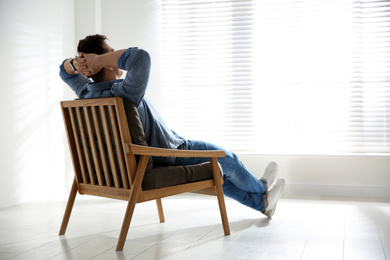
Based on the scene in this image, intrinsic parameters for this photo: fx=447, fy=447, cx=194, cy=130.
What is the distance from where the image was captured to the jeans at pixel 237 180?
2.71 metres

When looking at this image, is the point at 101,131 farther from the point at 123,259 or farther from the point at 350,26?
the point at 350,26

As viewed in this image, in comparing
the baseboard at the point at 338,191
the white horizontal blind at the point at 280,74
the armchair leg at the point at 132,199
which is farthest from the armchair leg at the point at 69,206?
the baseboard at the point at 338,191

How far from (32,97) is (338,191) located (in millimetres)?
2871

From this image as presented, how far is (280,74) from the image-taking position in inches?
171

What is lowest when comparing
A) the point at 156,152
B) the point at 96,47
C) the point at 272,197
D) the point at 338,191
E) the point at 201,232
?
the point at 338,191

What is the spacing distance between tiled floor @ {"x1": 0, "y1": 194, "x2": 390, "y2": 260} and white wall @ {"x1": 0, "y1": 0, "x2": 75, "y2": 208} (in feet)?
1.14

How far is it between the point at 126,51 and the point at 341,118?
267 centimetres

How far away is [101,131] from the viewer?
2287mm

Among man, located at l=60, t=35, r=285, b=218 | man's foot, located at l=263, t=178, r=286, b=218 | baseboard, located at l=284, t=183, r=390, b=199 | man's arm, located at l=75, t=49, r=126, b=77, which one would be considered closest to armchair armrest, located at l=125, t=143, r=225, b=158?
man, located at l=60, t=35, r=285, b=218

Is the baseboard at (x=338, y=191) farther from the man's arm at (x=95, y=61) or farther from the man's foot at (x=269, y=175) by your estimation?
the man's arm at (x=95, y=61)

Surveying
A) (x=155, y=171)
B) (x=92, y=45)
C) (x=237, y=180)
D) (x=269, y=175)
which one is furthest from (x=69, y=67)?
(x=269, y=175)

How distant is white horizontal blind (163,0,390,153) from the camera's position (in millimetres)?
4148

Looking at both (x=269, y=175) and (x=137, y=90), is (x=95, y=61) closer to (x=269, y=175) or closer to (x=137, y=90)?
(x=137, y=90)

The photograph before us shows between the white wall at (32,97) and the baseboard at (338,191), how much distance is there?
7.30ft
